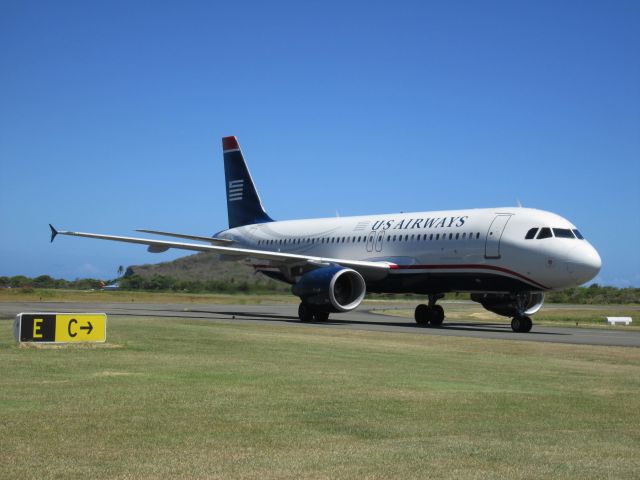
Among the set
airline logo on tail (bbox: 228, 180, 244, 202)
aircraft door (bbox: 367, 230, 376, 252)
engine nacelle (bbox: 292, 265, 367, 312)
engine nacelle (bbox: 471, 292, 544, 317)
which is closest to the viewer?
engine nacelle (bbox: 471, 292, 544, 317)

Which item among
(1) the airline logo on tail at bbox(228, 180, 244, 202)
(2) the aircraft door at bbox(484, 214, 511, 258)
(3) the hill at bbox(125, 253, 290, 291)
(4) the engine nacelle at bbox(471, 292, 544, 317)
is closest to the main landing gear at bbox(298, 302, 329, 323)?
(4) the engine nacelle at bbox(471, 292, 544, 317)

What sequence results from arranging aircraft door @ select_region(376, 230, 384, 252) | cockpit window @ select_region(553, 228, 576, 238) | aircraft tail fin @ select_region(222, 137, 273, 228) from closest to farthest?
cockpit window @ select_region(553, 228, 576, 238) → aircraft door @ select_region(376, 230, 384, 252) → aircraft tail fin @ select_region(222, 137, 273, 228)

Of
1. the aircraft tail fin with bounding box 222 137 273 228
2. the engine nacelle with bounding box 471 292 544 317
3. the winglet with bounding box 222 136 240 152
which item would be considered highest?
the winglet with bounding box 222 136 240 152

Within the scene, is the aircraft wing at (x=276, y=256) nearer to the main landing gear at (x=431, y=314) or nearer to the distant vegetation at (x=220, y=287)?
the main landing gear at (x=431, y=314)

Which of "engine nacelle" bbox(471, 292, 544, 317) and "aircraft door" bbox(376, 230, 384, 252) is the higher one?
"aircraft door" bbox(376, 230, 384, 252)

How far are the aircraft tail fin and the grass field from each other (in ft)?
80.5

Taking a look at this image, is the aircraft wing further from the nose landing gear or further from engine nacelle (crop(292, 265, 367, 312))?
the nose landing gear

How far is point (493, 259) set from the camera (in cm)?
2900

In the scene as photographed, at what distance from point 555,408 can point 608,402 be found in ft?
3.41

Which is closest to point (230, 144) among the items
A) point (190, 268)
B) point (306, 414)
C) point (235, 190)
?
point (235, 190)

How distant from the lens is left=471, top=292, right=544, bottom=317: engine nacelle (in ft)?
96.0

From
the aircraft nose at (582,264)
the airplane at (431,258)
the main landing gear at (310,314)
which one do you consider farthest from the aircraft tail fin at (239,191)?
the aircraft nose at (582,264)

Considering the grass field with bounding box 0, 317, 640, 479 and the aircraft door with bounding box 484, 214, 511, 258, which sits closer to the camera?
the grass field with bounding box 0, 317, 640, 479

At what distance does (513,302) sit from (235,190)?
16.6 meters
